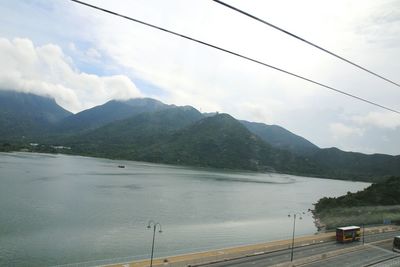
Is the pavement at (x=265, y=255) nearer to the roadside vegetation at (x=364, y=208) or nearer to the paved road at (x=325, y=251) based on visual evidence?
the paved road at (x=325, y=251)

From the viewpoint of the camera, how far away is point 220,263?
133 ft

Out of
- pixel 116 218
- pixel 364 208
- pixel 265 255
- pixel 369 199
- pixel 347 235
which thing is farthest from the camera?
pixel 369 199

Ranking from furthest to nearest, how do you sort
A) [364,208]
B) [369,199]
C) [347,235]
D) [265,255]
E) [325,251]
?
1. [369,199]
2. [364,208]
3. [347,235]
4. [325,251]
5. [265,255]

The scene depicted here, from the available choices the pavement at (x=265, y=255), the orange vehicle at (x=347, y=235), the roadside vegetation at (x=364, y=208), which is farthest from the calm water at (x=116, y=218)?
the orange vehicle at (x=347, y=235)

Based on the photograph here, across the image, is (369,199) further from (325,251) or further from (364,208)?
(325,251)

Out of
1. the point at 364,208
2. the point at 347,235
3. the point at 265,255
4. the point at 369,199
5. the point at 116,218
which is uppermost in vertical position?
the point at 369,199

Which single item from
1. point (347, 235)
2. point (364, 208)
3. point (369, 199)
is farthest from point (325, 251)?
point (369, 199)

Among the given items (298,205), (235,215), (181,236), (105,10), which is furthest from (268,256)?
(298,205)

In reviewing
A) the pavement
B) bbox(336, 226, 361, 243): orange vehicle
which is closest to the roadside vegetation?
bbox(336, 226, 361, 243): orange vehicle

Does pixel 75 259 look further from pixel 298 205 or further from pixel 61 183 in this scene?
pixel 298 205

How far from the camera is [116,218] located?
75062 millimetres

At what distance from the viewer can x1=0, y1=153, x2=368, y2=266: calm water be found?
5294 centimetres

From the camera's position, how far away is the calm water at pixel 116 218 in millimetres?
52938

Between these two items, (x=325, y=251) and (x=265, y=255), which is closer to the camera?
(x=265, y=255)
